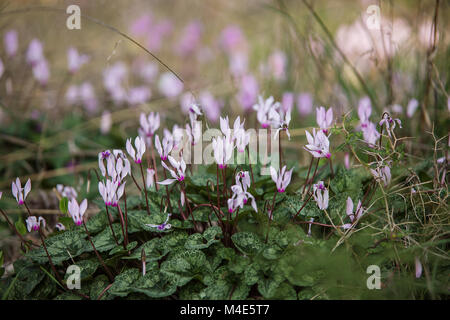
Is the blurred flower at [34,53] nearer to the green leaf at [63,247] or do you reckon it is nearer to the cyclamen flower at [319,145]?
the green leaf at [63,247]

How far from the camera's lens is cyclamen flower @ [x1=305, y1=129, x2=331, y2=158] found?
1.08 metres

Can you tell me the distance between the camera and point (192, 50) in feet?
12.7

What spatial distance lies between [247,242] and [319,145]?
333 mm

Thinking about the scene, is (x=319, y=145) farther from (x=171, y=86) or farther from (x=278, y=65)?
(x=171, y=86)

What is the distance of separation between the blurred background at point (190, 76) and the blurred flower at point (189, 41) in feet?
0.03

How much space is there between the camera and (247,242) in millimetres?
1122

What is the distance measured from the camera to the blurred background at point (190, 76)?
1855 mm

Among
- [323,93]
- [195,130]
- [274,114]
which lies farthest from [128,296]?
[323,93]

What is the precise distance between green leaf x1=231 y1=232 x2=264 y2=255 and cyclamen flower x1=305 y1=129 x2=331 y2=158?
0.29 m

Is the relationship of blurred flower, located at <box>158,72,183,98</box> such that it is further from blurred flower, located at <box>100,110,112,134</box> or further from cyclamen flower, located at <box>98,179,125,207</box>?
cyclamen flower, located at <box>98,179,125,207</box>

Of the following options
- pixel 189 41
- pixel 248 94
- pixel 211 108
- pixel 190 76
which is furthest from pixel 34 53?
pixel 189 41

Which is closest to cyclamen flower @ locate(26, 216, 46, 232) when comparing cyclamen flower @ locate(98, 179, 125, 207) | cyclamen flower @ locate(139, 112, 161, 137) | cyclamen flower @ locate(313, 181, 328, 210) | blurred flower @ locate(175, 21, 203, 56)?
cyclamen flower @ locate(98, 179, 125, 207)

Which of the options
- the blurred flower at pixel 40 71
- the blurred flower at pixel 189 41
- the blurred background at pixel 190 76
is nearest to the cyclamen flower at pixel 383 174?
the blurred background at pixel 190 76

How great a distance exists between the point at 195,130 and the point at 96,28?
332cm
